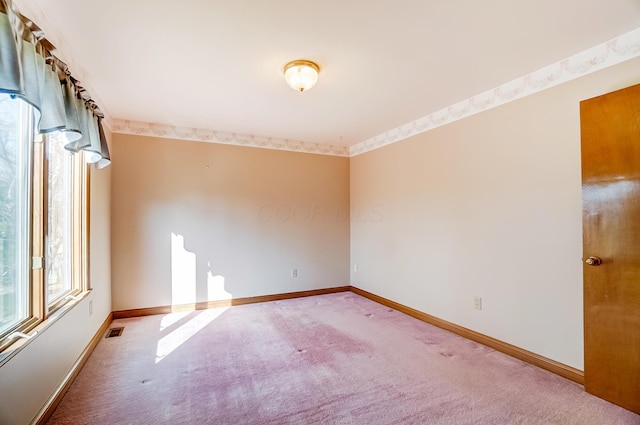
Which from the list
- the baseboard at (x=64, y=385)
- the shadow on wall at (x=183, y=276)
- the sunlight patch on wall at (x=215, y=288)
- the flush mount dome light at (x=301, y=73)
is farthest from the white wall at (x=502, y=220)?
the baseboard at (x=64, y=385)

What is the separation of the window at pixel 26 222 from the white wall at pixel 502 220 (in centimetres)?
353

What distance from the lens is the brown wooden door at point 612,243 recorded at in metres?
1.96

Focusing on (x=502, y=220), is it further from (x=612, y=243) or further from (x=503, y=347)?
(x=503, y=347)

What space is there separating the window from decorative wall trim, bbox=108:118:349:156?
1546 millimetres

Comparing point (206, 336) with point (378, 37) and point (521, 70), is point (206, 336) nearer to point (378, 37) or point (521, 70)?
point (378, 37)

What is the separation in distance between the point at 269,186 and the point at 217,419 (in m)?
3.24

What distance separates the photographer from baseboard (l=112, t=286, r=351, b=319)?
381 cm

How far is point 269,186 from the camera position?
4629 mm

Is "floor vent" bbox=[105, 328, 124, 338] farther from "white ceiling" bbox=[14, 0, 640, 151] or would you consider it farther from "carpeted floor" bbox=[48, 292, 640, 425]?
"white ceiling" bbox=[14, 0, 640, 151]

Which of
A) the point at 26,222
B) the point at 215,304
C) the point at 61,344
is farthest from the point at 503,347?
the point at 26,222

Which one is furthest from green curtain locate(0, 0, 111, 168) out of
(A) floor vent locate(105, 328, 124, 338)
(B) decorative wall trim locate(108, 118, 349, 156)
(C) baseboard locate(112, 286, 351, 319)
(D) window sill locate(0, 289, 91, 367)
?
(C) baseboard locate(112, 286, 351, 319)

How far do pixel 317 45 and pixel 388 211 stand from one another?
2.70 metres

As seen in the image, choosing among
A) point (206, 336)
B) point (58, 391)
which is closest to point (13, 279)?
point (58, 391)

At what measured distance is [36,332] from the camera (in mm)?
1769
